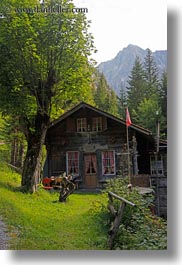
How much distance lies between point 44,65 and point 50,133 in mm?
403

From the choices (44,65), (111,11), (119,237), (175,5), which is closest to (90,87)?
(44,65)

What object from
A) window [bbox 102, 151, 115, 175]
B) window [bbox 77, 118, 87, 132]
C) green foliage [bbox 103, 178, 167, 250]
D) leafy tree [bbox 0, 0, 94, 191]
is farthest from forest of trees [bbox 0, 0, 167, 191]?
green foliage [bbox 103, 178, 167, 250]

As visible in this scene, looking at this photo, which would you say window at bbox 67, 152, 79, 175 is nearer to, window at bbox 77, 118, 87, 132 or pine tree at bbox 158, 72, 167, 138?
window at bbox 77, 118, 87, 132

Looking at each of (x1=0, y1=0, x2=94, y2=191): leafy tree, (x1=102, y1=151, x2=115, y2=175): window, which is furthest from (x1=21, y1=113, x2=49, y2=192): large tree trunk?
(x1=102, y1=151, x2=115, y2=175): window

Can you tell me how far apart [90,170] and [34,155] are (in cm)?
34

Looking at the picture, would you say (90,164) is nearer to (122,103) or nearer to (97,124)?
(97,124)

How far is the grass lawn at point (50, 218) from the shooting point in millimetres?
2559

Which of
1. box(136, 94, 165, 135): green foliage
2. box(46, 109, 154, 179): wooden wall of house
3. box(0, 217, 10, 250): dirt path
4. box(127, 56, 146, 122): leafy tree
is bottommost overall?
box(0, 217, 10, 250): dirt path

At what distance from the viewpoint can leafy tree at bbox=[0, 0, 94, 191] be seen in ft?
8.68

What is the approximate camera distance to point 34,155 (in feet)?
8.78

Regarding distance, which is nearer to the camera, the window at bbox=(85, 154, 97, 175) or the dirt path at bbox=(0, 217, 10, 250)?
the dirt path at bbox=(0, 217, 10, 250)

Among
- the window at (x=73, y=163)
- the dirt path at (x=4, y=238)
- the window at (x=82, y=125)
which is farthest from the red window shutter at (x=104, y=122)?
the dirt path at (x=4, y=238)

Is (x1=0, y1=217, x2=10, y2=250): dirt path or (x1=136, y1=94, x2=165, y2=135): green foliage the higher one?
(x1=136, y1=94, x2=165, y2=135): green foliage

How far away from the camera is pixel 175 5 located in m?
2.58
